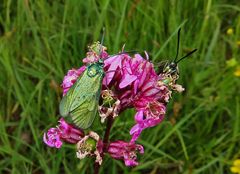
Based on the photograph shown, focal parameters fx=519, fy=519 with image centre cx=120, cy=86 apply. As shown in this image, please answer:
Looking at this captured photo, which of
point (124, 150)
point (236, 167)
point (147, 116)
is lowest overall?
point (236, 167)

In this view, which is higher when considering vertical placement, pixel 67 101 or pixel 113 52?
pixel 67 101

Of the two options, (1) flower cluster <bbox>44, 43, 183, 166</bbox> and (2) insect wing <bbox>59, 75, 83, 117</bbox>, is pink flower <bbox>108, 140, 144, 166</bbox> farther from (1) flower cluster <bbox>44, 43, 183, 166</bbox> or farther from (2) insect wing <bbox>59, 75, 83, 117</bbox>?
(2) insect wing <bbox>59, 75, 83, 117</bbox>

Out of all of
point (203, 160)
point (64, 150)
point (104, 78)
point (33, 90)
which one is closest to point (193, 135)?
point (203, 160)

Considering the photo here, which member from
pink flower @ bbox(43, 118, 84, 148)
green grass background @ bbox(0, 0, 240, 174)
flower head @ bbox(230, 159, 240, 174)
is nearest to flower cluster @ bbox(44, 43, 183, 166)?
pink flower @ bbox(43, 118, 84, 148)

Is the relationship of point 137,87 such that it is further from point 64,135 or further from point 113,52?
point 113,52

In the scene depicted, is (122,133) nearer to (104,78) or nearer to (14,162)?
(14,162)

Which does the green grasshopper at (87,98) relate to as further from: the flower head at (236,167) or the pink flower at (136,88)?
the flower head at (236,167)

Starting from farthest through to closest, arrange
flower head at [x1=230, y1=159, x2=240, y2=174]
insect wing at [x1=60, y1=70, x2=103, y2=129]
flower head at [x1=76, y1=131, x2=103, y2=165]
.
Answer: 1. flower head at [x1=230, y1=159, x2=240, y2=174]
2. flower head at [x1=76, y1=131, x2=103, y2=165]
3. insect wing at [x1=60, y1=70, x2=103, y2=129]

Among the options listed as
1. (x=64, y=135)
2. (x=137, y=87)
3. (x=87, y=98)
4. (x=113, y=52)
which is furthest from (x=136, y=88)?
(x=113, y=52)

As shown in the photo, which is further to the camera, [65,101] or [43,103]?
[43,103]
